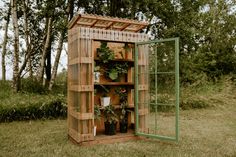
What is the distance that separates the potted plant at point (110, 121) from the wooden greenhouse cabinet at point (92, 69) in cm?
12

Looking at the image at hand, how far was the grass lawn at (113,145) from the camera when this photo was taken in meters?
4.33

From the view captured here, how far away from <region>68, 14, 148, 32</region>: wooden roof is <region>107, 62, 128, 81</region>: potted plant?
0.76 meters

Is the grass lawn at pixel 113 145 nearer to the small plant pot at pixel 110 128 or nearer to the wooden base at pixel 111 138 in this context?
the wooden base at pixel 111 138

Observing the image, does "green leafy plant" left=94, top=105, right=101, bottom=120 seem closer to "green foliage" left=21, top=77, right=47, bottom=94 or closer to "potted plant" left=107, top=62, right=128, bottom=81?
"potted plant" left=107, top=62, right=128, bottom=81

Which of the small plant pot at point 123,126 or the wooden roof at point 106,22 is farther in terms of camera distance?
the small plant pot at point 123,126

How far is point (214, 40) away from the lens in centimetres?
1355

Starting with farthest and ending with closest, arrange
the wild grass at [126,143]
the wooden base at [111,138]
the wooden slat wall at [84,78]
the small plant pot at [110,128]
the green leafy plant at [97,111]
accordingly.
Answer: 1. the small plant pot at [110,128]
2. the green leafy plant at [97,111]
3. the wooden base at [111,138]
4. the wooden slat wall at [84,78]
5. the wild grass at [126,143]

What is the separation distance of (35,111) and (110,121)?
8.71ft

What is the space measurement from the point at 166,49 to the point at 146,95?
3.30 metres

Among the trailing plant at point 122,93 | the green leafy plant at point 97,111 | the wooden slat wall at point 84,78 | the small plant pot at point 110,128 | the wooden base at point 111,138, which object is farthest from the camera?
the trailing plant at point 122,93

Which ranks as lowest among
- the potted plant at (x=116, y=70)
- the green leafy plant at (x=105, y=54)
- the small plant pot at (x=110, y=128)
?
the small plant pot at (x=110, y=128)

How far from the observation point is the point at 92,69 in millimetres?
4855

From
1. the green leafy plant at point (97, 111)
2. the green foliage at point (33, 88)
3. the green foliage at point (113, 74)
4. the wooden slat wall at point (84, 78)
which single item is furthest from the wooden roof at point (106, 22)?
the green foliage at point (33, 88)

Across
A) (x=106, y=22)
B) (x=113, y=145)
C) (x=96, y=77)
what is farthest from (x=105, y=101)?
(x=106, y=22)
